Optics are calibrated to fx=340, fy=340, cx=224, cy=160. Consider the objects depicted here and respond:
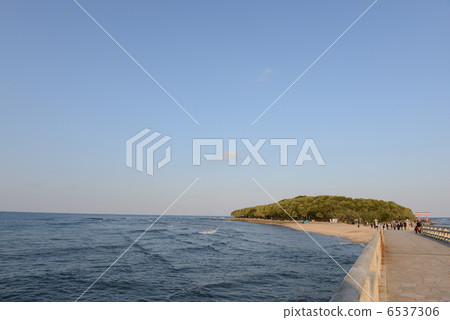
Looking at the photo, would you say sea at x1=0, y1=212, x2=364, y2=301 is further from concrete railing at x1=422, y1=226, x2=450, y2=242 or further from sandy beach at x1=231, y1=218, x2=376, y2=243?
sandy beach at x1=231, y1=218, x2=376, y2=243

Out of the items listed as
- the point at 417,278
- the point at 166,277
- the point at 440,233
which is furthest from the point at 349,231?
the point at 417,278

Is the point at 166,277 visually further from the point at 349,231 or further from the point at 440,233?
the point at 349,231

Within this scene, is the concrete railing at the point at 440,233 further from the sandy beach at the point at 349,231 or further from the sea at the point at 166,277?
the sandy beach at the point at 349,231

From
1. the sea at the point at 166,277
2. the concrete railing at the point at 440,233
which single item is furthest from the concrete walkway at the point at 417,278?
the concrete railing at the point at 440,233

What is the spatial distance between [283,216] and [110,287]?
143201 mm

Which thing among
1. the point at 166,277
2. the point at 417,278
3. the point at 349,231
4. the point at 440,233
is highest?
the point at 417,278

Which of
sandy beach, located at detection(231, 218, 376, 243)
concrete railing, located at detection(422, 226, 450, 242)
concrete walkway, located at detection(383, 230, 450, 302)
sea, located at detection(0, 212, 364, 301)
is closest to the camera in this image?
concrete walkway, located at detection(383, 230, 450, 302)

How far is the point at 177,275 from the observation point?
76.5 feet

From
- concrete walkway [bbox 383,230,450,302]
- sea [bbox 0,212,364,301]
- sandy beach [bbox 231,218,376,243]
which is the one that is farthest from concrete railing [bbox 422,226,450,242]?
sandy beach [bbox 231,218,376,243]

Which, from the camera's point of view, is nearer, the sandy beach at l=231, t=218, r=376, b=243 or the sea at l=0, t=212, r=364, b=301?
the sea at l=0, t=212, r=364, b=301
